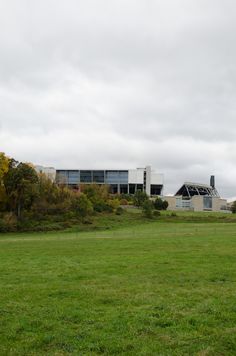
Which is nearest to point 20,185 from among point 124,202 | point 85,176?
point 124,202

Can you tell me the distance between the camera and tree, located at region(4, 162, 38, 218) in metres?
67.8

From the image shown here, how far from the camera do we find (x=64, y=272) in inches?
663

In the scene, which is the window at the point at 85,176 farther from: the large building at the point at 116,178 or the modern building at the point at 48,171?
the modern building at the point at 48,171

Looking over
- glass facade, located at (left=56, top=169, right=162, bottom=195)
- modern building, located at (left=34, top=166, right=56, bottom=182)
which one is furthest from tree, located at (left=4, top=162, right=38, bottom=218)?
glass facade, located at (left=56, top=169, right=162, bottom=195)

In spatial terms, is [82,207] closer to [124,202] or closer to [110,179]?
[124,202]

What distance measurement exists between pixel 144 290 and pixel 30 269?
7.20m

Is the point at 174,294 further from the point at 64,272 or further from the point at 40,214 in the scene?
the point at 40,214

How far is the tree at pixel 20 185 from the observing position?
6775 cm

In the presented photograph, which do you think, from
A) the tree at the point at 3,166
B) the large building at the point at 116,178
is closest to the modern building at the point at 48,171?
the large building at the point at 116,178

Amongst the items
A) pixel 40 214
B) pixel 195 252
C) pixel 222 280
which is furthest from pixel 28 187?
pixel 222 280

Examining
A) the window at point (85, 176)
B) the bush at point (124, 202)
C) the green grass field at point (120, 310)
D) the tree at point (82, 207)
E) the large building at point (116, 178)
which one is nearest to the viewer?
the green grass field at point (120, 310)

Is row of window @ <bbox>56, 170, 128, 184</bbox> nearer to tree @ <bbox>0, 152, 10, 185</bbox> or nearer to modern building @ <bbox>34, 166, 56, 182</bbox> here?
modern building @ <bbox>34, 166, 56, 182</bbox>

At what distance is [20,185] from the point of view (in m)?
67.9

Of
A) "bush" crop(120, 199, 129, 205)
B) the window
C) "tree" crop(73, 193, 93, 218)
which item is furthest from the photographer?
the window
